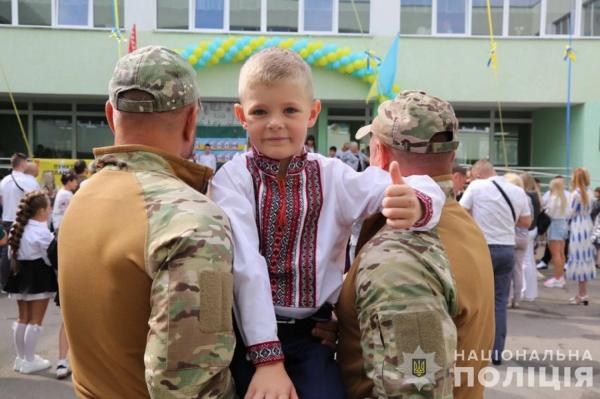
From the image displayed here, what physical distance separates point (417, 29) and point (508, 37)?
2.66 metres

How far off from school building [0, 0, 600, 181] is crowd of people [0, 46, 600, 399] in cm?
1459

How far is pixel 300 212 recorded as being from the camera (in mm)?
1845

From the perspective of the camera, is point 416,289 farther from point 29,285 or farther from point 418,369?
point 29,285

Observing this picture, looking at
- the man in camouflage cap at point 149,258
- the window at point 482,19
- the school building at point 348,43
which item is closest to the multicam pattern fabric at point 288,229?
the man in camouflage cap at point 149,258

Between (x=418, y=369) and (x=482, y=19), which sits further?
(x=482, y=19)

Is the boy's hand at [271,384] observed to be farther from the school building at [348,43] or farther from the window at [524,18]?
the window at [524,18]

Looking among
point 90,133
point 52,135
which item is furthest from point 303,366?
point 52,135

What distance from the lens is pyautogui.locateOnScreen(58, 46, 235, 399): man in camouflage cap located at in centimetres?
133

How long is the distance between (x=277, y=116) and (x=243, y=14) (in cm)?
1609

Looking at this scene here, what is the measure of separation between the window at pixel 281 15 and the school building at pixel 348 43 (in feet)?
0.10

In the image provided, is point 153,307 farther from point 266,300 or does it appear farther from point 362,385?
point 362,385

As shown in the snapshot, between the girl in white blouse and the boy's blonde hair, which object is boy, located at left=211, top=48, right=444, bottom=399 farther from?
the girl in white blouse

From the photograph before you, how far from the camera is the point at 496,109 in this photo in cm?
1894

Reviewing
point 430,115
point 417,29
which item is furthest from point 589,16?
point 430,115
